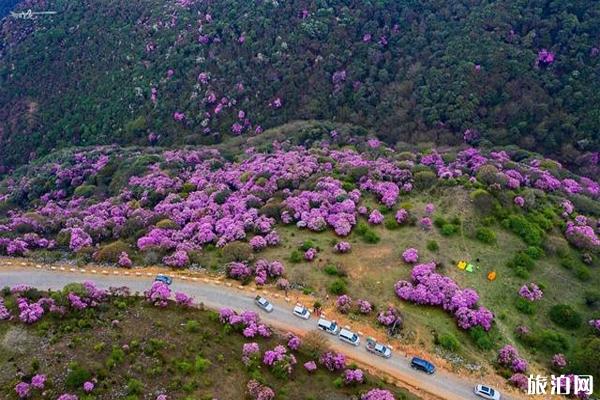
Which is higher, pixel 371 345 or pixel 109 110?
pixel 109 110

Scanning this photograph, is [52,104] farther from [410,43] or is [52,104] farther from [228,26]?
[410,43]

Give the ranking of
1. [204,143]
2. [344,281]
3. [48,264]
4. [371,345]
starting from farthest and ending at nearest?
[204,143] < [48,264] < [344,281] < [371,345]

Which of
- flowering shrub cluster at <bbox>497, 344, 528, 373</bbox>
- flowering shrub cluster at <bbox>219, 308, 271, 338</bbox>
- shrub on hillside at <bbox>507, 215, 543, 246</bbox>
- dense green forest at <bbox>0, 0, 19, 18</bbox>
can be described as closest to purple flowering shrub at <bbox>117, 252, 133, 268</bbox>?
flowering shrub cluster at <bbox>219, 308, 271, 338</bbox>

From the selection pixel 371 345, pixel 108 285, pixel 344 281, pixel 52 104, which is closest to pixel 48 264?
pixel 108 285

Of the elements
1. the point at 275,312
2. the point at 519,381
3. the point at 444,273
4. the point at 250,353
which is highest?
the point at 250,353

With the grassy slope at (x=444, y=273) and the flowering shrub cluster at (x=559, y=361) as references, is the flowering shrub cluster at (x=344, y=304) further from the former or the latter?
the flowering shrub cluster at (x=559, y=361)

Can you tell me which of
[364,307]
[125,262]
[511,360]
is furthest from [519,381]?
[125,262]

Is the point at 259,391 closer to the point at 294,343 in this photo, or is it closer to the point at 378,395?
the point at 294,343
